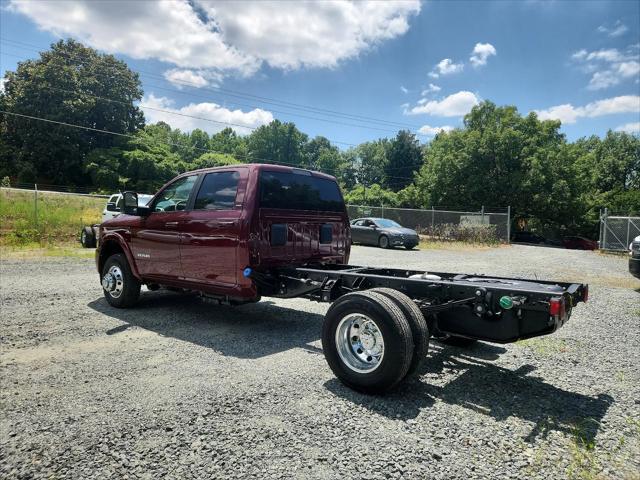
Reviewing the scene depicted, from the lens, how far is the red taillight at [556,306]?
3.30m

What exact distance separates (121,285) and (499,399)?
558 centimetres

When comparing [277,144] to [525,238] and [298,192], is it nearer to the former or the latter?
[525,238]

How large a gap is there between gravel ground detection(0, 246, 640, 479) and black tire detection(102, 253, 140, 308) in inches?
29.9

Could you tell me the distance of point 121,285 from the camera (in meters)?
6.81

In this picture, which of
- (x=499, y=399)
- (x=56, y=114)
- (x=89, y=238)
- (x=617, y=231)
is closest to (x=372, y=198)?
(x=617, y=231)

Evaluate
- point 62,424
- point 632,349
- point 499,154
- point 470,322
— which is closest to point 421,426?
point 470,322

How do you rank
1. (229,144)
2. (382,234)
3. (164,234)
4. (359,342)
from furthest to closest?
(229,144) → (382,234) → (164,234) → (359,342)

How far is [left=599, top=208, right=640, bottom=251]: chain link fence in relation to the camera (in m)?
21.9

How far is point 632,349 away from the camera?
16.9ft

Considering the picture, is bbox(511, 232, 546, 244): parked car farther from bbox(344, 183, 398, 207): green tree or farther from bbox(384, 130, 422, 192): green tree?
bbox(384, 130, 422, 192): green tree

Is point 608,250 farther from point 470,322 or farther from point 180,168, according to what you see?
point 180,168

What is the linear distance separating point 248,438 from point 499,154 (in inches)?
1498

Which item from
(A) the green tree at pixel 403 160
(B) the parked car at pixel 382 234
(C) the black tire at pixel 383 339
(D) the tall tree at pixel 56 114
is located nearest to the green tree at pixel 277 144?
(A) the green tree at pixel 403 160

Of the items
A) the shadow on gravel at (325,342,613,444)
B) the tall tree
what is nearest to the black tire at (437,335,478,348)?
the shadow on gravel at (325,342,613,444)
